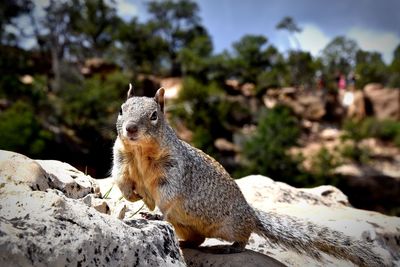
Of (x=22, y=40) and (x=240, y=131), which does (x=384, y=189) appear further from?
(x=22, y=40)

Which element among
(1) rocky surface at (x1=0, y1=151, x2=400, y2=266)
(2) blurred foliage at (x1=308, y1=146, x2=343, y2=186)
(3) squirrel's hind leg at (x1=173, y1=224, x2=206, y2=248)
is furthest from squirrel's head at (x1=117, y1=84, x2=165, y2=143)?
(2) blurred foliage at (x1=308, y1=146, x2=343, y2=186)

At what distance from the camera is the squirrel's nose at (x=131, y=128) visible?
Answer: 4762 mm

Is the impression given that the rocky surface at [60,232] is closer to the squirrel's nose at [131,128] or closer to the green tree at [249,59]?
the squirrel's nose at [131,128]

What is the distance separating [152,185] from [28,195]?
1643 mm

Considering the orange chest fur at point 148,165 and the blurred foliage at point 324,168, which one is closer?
the orange chest fur at point 148,165

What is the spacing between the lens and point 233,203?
5.71m

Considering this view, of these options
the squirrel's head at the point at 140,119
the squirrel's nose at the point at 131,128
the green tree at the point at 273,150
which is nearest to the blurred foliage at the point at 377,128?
the green tree at the point at 273,150

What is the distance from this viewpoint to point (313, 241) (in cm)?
603

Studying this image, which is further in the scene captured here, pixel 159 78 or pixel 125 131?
pixel 159 78

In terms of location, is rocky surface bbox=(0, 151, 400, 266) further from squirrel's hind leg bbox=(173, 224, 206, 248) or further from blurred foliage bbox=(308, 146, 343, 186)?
blurred foliage bbox=(308, 146, 343, 186)

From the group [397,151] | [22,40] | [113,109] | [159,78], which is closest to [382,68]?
[397,151]

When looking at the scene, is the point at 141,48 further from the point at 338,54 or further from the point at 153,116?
the point at 153,116

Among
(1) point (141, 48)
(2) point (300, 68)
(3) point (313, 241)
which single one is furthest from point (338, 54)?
(3) point (313, 241)

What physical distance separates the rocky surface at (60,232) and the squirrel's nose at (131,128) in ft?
2.75
